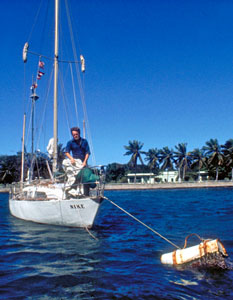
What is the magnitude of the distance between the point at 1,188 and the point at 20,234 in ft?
203

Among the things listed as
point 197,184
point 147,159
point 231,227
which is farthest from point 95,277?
point 147,159

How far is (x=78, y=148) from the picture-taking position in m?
11.2

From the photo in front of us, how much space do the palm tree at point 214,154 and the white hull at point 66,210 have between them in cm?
6897

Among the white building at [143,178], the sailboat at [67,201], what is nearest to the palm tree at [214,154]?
the white building at [143,178]

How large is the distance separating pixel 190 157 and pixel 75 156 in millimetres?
77326

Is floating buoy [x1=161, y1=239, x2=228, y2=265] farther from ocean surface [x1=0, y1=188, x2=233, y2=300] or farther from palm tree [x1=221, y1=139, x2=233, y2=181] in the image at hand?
palm tree [x1=221, y1=139, x2=233, y2=181]

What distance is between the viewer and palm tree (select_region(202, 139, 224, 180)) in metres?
74.5

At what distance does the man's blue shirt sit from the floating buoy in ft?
19.3

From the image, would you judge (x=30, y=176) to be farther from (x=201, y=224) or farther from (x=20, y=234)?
(x=201, y=224)

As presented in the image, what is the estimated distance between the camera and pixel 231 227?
11.9 m

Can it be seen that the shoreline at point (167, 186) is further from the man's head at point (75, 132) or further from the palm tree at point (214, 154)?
the man's head at point (75, 132)

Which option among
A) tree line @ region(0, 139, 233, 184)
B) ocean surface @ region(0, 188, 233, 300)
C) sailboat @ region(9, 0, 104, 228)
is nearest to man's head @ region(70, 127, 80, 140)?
sailboat @ region(9, 0, 104, 228)

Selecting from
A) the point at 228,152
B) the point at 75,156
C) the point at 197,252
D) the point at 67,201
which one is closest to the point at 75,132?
the point at 75,156

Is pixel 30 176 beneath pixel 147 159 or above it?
beneath
